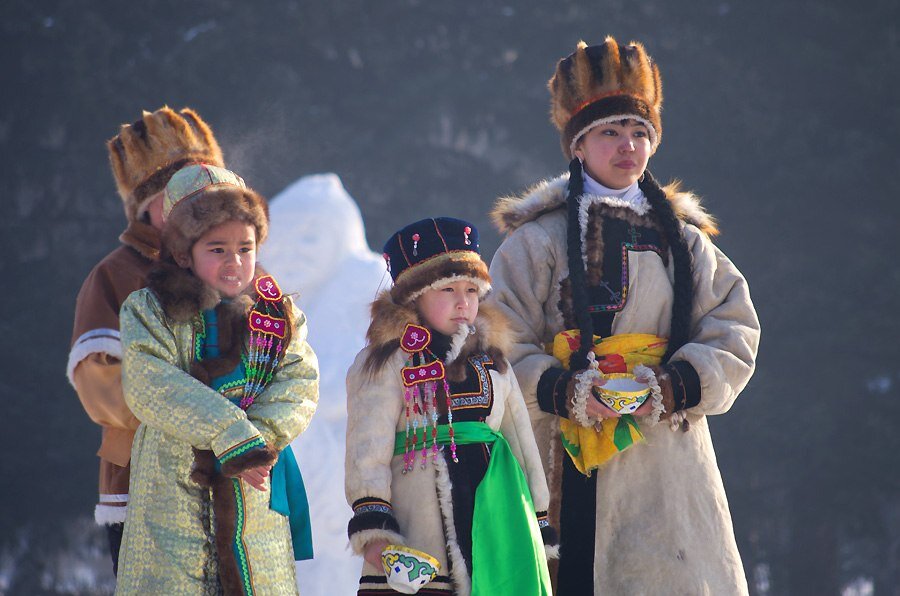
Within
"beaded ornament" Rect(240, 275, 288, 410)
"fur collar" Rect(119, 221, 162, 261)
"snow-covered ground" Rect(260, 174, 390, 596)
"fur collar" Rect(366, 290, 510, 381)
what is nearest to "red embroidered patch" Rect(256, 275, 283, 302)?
"beaded ornament" Rect(240, 275, 288, 410)

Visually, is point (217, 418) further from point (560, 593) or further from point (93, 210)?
point (93, 210)

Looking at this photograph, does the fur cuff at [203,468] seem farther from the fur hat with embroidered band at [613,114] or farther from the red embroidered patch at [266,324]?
the fur hat with embroidered band at [613,114]

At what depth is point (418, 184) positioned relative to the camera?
1127 centimetres

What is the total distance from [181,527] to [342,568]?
10.4 ft

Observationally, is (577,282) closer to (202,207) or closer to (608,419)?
(608,419)

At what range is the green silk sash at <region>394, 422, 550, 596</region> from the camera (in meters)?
3.24

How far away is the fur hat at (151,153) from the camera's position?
405 centimetres

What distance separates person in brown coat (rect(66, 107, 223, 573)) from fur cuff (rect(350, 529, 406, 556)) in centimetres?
69

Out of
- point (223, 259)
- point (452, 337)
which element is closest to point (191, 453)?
point (223, 259)

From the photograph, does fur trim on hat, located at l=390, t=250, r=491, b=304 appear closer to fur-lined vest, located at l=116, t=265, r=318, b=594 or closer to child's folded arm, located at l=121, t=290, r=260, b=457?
fur-lined vest, located at l=116, t=265, r=318, b=594

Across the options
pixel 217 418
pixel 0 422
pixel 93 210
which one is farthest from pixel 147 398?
pixel 93 210

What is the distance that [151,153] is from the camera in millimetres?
4113

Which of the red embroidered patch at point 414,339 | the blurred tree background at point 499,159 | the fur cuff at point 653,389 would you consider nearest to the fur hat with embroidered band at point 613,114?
the fur cuff at point 653,389

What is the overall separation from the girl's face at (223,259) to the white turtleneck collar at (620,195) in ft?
3.85
